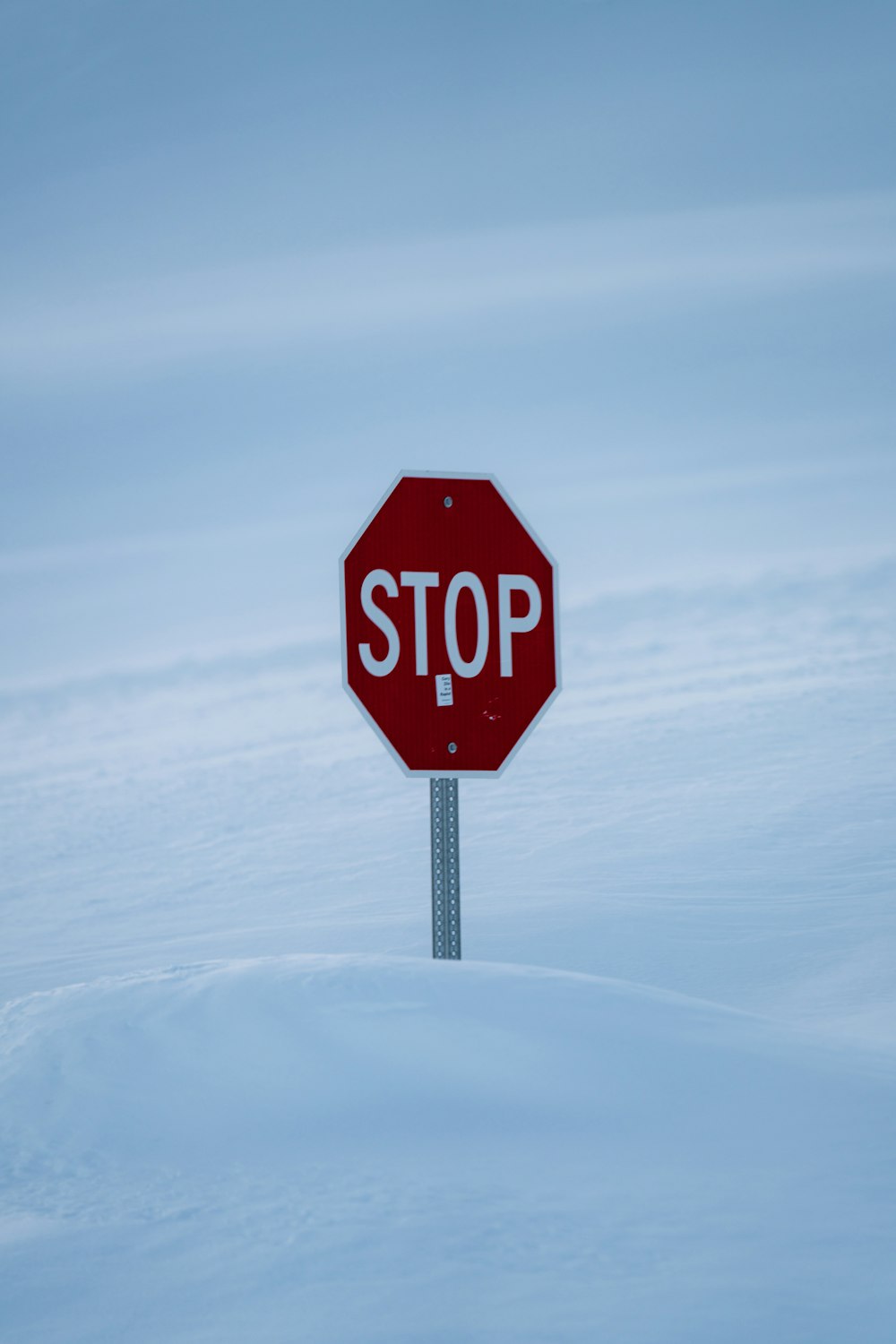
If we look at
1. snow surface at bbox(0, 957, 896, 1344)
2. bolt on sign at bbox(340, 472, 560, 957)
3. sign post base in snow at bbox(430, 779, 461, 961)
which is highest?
bolt on sign at bbox(340, 472, 560, 957)

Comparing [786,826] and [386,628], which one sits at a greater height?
[386,628]

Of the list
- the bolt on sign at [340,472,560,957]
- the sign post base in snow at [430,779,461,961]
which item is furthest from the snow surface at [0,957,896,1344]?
the bolt on sign at [340,472,560,957]

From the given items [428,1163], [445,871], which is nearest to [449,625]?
[445,871]

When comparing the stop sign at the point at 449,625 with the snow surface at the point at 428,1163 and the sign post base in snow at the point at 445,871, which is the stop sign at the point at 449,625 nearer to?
the sign post base in snow at the point at 445,871

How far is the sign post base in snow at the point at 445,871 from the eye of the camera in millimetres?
5438

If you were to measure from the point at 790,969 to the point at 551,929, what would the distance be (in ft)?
5.95

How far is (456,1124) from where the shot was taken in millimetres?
3584

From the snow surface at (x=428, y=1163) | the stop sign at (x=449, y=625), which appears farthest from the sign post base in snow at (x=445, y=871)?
the snow surface at (x=428, y=1163)

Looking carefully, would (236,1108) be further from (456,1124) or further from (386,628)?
(386,628)

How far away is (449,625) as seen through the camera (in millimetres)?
5449

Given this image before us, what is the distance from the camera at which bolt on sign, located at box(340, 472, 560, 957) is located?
5328 millimetres

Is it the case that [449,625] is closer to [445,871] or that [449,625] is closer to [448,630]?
[448,630]

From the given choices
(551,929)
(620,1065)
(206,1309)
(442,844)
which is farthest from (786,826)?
(206,1309)

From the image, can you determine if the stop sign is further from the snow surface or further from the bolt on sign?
the snow surface
